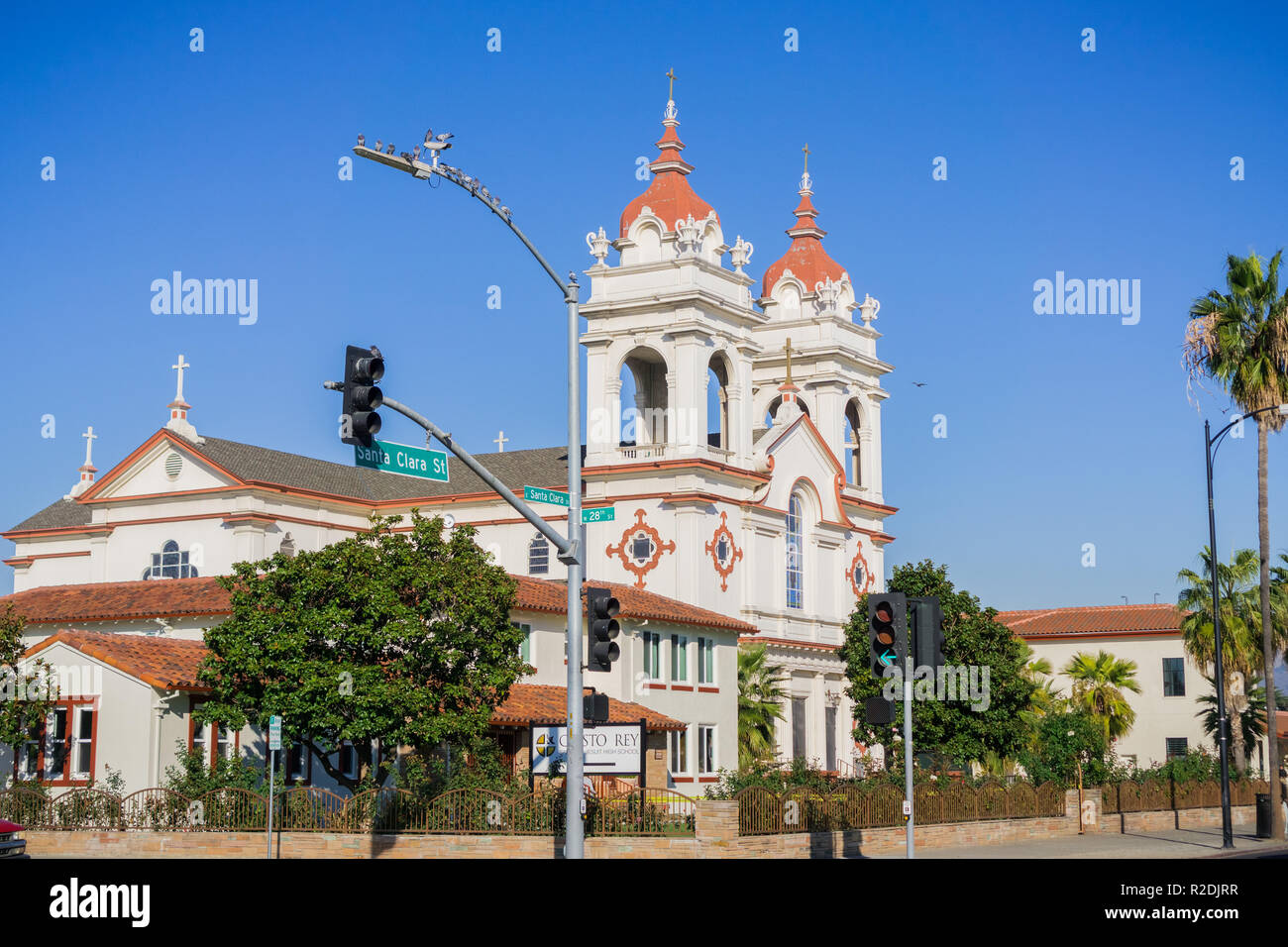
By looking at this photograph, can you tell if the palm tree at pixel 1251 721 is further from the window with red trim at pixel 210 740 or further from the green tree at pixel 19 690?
the green tree at pixel 19 690

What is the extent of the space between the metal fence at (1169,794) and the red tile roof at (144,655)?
24.5 meters

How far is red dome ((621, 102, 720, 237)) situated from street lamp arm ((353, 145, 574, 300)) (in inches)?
1592

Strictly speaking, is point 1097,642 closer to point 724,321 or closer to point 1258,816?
point 724,321

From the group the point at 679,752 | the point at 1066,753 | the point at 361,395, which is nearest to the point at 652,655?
the point at 679,752

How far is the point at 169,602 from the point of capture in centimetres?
4428

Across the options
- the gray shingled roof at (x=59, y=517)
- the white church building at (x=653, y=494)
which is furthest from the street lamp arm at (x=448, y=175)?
the gray shingled roof at (x=59, y=517)

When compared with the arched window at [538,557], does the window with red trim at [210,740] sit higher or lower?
lower

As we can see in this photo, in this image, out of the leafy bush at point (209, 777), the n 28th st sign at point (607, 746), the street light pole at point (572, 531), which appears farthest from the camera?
the leafy bush at point (209, 777)

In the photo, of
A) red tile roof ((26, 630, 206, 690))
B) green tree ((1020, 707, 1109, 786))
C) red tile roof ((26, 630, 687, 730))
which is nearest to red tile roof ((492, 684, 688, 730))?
red tile roof ((26, 630, 687, 730))

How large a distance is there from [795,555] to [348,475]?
773 inches

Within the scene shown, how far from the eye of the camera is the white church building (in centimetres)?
6306

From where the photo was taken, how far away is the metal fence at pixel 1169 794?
4647 centimetres

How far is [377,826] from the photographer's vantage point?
31438mm
